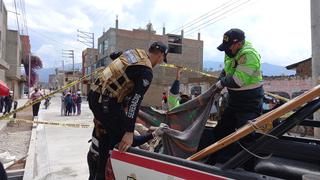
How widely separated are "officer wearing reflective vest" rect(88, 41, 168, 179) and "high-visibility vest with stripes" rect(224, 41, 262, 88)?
92 centimetres

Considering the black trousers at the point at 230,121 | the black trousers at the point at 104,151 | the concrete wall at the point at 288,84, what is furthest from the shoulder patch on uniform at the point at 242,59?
the concrete wall at the point at 288,84

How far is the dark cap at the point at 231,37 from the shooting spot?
380 cm

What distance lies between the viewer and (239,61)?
3.74 meters

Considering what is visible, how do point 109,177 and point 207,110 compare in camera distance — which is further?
point 207,110

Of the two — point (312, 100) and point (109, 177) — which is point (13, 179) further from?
point (312, 100)

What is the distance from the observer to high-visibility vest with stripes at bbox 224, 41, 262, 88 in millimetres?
3654

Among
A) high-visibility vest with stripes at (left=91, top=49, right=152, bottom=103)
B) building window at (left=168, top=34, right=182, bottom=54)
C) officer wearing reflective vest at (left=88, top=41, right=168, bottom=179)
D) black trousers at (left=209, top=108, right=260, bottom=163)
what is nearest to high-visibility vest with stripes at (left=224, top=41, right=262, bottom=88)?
black trousers at (left=209, top=108, right=260, bottom=163)

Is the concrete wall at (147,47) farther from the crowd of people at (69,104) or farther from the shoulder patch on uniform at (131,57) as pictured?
the shoulder patch on uniform at (131,57)

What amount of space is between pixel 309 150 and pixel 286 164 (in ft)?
0.78

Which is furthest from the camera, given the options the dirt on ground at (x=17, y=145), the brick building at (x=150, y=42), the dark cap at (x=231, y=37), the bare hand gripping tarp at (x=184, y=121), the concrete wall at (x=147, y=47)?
the brick building at (x=150, y=42)

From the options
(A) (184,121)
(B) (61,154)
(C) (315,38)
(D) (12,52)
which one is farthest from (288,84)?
(D) (12,52)

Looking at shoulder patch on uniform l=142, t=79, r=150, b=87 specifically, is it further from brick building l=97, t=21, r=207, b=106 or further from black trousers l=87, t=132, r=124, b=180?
brick building l=97, t=21, r=207, b=106

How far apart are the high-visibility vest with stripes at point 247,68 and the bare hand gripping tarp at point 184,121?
0.30 m

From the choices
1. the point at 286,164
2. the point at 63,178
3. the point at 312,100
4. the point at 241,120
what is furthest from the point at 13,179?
the point at 312,100
